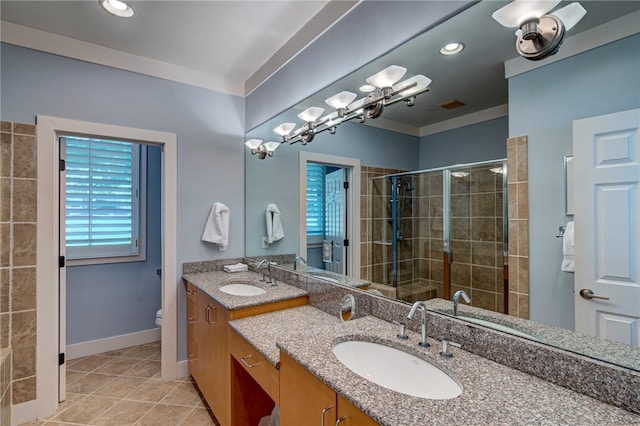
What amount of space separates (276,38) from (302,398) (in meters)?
2.25

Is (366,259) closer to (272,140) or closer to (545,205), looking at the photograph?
(545,205)

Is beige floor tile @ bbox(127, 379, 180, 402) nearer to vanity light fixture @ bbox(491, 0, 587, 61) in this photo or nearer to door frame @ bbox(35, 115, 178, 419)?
door frame @ bbox(35, 115, 178, 419)

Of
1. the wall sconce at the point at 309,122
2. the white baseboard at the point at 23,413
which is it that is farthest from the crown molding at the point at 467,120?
the white baseboard at the point at 23,413

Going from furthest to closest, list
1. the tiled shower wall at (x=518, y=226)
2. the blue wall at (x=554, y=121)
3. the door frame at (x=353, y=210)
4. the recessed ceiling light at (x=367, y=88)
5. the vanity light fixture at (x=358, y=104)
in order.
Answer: the door frame at (x=353, y=210), the recessed ceiling light at (x=367, y=88), the vanity light fixture at (x=358, y=104), the tiled shower wall at (x=518, y=226), the blue wall at (x=554, y=121)

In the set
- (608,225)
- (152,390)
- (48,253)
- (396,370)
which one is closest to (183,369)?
(152,390)

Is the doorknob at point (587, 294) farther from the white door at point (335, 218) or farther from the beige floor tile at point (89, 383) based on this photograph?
the beige floor tile at point (89, 383)

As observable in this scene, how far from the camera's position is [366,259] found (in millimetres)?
1853

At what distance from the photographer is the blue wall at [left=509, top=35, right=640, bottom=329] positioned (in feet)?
2.90

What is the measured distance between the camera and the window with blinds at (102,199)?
306 centimetres

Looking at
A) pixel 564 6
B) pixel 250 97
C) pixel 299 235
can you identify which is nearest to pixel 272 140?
pixel 250 97

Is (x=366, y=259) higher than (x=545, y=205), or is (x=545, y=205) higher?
(x=545, y=205)

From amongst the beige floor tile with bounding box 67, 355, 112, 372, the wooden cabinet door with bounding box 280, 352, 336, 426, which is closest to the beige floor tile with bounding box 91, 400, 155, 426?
the beige floor tile with bounding box 67, 355, 112, 372

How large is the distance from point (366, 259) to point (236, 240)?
1499 millimetres

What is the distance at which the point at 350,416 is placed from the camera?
2.95 feet
